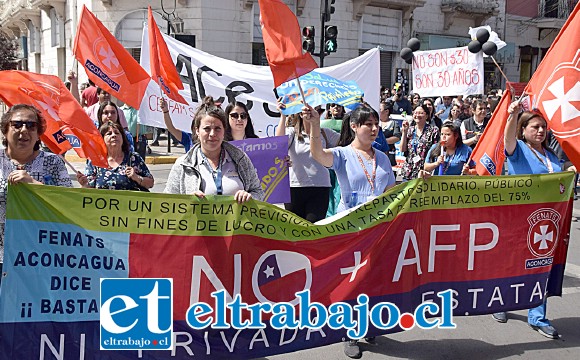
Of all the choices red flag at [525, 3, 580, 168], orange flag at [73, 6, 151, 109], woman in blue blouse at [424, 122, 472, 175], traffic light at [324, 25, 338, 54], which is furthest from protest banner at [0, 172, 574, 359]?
traffic light at [324, 25, 338, 54]

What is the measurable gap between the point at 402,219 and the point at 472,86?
26.0 ft

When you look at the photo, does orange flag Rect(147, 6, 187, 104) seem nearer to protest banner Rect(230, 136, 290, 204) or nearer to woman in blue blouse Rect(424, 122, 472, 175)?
protest banner Rect(230, 136, 290, 204)

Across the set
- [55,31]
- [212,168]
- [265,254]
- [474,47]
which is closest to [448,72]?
[474,47]

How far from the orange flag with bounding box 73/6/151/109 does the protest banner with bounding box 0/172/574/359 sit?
2.89 meters

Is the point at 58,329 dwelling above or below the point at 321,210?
below

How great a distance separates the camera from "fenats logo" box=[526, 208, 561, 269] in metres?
4.48

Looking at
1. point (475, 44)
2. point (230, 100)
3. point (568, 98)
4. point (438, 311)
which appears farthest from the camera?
point (475, 44)

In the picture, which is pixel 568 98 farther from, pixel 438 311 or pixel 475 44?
pixel 475 44

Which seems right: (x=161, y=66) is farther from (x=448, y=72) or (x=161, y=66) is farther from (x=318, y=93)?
(x=448, y=72)

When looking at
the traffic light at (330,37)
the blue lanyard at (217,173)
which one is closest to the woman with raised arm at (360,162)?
the blue lanyard at (217,173)

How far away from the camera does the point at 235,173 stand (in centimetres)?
398

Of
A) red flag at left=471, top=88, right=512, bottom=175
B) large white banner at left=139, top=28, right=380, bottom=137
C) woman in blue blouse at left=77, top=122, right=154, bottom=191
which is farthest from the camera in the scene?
large white banner at left=139, top=28, right=380, bottom=137

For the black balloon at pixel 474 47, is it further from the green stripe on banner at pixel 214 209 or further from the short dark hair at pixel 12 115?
the short dark hair at pixel 12 115

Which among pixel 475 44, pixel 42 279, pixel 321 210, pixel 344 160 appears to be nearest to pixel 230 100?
pixel 321 210
